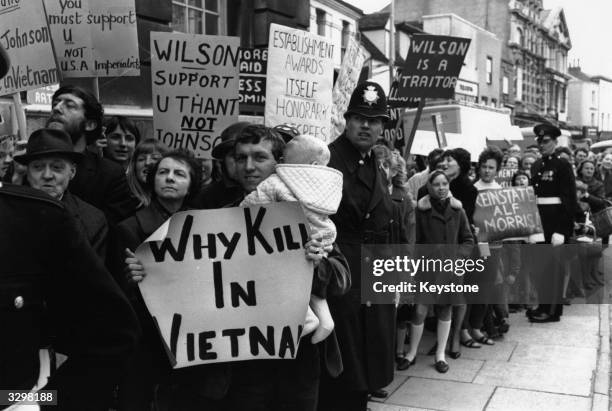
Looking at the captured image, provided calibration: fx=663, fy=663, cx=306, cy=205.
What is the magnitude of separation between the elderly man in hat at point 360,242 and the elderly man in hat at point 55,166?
1429mm

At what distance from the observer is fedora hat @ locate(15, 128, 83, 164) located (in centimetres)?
272

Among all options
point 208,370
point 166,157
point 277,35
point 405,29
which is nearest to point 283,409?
point 208,370

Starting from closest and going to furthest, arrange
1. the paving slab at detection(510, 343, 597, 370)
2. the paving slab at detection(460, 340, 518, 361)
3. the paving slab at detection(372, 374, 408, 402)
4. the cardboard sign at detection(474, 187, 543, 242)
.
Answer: the paving slab at detection(372, 374, 408, 402)
the paving slab at detection(510, 343, 597, 370)
the paving slab at detection(460, 340, 518, 361)
the cardboard sign at detection(474, 187, 543, 242)

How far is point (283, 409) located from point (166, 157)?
1.28 m

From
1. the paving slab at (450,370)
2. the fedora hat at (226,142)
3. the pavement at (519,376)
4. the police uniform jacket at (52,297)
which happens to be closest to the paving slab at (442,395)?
the pavement at (519,376)

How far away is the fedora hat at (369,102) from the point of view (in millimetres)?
3971

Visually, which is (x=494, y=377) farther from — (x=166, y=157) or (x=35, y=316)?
(x=35, y=316)

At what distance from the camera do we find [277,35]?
5836 mm

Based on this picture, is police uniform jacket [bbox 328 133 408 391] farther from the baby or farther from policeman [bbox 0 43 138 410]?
policeman [bbox 0 43 138 410]

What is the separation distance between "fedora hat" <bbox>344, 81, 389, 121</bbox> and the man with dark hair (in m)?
1.42

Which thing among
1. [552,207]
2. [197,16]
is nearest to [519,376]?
[552,207]

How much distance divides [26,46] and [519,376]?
4.57m

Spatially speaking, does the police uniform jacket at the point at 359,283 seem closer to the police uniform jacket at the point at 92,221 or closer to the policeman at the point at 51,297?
the police uniform jacket at the point at 92,221

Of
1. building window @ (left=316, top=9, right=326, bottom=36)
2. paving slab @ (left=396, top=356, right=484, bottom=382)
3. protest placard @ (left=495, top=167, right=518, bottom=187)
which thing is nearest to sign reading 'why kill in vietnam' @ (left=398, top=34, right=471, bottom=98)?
protest placard @ (left=495, top=167, right=518, bottom=187)
